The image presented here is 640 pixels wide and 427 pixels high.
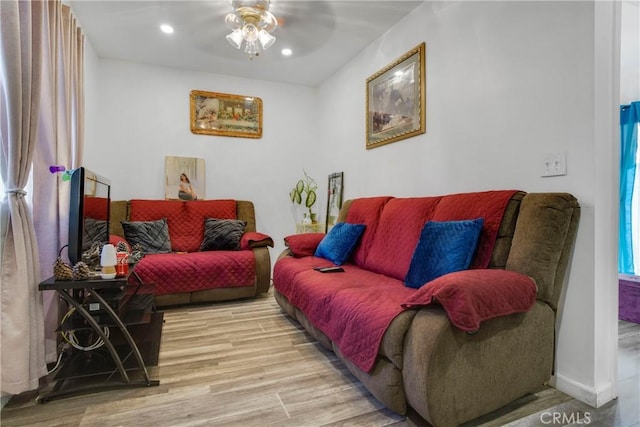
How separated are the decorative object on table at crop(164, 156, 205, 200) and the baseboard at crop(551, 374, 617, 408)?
149 inches

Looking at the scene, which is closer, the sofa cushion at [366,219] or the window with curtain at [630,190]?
the sofa cushion at [366,219]

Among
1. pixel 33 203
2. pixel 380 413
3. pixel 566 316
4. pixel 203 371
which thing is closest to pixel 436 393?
pixel 380 413

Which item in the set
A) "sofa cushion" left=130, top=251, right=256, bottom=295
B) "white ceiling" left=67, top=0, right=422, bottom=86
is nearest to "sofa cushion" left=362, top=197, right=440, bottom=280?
"sofa cushion" left=130, top=251, right=256, bottom=295

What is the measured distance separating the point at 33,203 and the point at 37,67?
0.74 metres

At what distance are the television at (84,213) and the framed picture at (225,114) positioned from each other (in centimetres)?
204

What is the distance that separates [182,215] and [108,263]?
2.04m

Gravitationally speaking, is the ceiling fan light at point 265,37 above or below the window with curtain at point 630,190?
above

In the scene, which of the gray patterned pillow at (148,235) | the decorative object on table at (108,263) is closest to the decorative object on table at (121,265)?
the decorative object on table at (108,263)

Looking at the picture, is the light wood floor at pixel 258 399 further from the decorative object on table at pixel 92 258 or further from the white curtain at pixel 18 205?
the decorative object on table at pixel 92 258

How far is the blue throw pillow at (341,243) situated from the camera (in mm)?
2752

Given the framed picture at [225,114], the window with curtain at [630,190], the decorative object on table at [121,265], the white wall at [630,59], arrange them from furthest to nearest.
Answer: the framed picture at [225,114]
the window with curtain at [630,190]
the white wall at [630,59]
the decorative object on table at [121,265]

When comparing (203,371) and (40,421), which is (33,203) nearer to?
(40,421)

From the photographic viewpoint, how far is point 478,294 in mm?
1334

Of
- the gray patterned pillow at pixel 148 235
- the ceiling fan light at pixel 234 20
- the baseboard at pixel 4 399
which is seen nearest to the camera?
the baseboard at pixel 4 399
